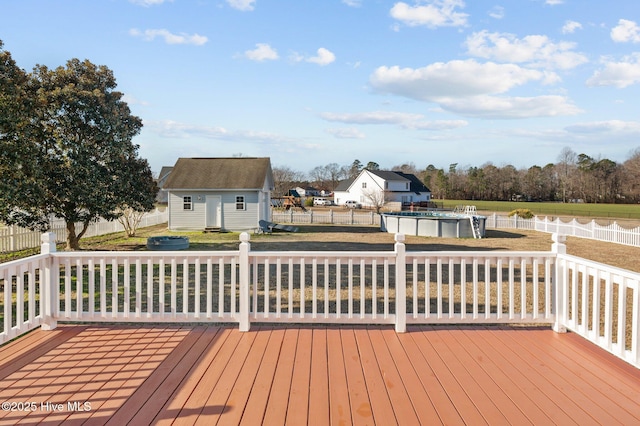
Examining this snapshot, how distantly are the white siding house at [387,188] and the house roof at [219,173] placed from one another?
1037 inches

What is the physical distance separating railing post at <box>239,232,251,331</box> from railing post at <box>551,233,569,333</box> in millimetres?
3359

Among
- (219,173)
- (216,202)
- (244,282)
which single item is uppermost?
(219,173)

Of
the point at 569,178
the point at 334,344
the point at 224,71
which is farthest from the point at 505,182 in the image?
the point at 334,344

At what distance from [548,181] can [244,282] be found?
260ft

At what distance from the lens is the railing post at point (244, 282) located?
4.36 m

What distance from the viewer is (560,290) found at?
4410 mm

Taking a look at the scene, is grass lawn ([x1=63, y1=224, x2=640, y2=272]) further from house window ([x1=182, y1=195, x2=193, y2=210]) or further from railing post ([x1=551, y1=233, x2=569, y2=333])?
railing post ([x1=551, y1=233, x2=569, y2=333])

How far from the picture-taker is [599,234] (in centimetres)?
1884

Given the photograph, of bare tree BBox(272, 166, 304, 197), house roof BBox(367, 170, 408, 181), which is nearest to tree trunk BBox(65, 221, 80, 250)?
house roof BBox(367, 170, 408, 181)

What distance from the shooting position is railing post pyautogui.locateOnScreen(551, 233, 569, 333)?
171 inches

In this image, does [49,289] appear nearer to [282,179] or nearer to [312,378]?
[312,378]

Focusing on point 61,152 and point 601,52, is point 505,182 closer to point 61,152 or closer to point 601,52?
point 601,52

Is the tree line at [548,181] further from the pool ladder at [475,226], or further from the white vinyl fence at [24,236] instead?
the white vinyl fence at [24,236]

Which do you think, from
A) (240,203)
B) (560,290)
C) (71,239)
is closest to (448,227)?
(240,203)
